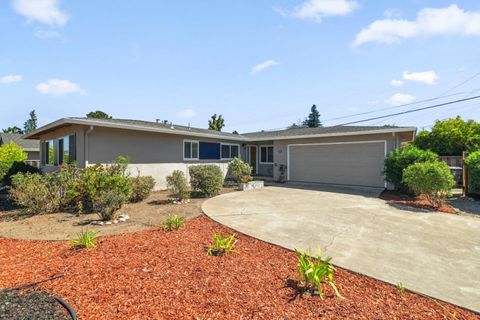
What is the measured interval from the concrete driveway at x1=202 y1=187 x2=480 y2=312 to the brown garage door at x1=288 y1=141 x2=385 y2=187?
11.6 feet

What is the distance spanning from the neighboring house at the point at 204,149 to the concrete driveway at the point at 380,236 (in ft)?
12.5

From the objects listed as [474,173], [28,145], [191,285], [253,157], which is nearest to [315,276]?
[191,285]

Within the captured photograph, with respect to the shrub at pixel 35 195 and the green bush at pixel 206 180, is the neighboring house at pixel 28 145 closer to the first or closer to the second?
the shrub at pixel 35 195

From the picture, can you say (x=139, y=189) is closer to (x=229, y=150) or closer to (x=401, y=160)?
(x=229, y=150)

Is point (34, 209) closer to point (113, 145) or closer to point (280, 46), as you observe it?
point (113, 145)

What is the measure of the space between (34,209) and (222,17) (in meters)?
8.34

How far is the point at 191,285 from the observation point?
3139 millimetres

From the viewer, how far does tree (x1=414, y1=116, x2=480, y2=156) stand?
17.9 metres

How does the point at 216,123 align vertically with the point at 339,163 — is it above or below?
above

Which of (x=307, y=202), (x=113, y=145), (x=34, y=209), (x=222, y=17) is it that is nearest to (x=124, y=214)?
(x=34, y=209)

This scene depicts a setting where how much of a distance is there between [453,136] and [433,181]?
48.6ft

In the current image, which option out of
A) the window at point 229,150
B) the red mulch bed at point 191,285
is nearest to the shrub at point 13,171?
the red mulch bed at point 191,285

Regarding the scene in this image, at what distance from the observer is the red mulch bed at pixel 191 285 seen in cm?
266

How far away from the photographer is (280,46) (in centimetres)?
Result: 1230
